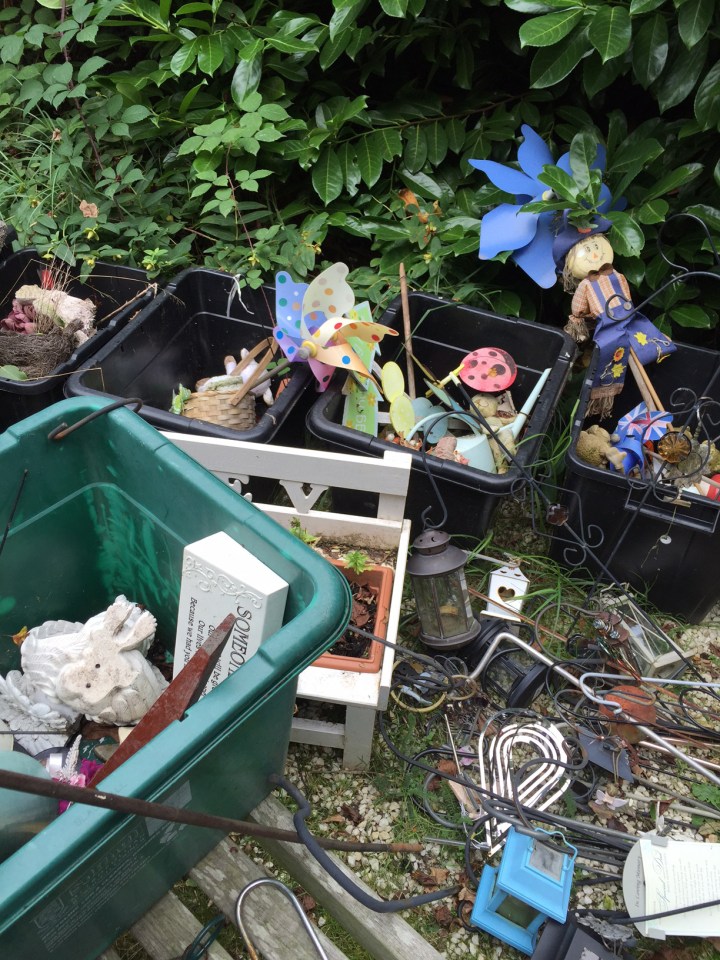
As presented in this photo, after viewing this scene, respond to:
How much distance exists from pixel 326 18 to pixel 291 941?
2.30 metres

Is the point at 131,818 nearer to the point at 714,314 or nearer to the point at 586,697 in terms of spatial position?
the point at 586,697

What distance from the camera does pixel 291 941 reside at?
43.6 inches

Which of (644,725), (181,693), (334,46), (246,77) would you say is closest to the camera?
(181,693)

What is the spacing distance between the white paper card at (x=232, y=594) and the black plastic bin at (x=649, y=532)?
874 millimetres

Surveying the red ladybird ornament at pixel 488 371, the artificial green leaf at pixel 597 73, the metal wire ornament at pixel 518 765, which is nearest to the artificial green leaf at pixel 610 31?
the artificial green leaf at pixel 597 73

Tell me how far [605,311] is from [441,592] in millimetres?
826

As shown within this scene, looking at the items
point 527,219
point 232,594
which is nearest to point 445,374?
point 527,219

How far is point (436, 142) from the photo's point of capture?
2010 mm

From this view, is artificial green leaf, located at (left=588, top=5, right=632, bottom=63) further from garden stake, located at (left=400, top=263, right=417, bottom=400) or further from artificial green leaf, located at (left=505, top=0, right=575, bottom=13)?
garden stake, located at (left=400, top=263, right=417, bottom=400)

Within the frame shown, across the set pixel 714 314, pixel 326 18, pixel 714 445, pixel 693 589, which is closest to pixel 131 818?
pixel 693 589

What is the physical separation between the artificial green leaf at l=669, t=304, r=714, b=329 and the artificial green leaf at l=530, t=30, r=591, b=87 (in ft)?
2.12

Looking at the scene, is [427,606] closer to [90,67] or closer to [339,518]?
[339,518]

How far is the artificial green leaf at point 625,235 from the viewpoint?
5.54 feet

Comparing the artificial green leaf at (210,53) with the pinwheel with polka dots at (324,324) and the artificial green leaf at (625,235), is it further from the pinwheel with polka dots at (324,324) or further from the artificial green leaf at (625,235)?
the artificial green leaf at (625,235)
